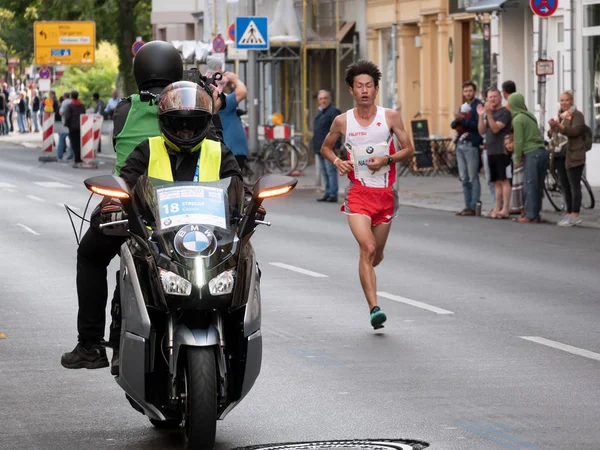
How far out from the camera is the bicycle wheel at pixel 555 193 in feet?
74.5

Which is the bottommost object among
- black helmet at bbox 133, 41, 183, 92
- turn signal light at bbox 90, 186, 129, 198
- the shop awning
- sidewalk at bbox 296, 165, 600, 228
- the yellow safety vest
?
sidewalk at bbox 296, 165, 600, 228

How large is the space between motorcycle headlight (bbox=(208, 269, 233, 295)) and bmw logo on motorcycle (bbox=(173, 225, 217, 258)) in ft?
0.34

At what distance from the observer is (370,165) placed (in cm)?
1095

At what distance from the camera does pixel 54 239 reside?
61.9ft

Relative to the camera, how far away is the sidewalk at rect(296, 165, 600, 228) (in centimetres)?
2217

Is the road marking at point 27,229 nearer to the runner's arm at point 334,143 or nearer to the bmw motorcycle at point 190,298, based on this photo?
the runner's arm at point 334,143

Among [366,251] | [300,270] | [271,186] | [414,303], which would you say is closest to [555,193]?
[300,270]

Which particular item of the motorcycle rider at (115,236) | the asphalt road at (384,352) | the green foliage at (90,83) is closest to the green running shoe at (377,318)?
the asphalt road at (384,352)

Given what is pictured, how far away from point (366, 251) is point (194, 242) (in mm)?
4545

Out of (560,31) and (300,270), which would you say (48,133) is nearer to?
(560,31)

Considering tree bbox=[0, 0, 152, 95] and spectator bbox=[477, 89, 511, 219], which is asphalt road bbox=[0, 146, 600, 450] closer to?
spectator bbox=[477, 89, 511, 219]

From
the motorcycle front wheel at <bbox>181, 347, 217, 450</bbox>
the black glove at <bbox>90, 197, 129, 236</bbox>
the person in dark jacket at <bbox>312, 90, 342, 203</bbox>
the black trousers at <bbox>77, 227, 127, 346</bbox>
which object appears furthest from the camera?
the person in dark jacket at <bbox>312, 90, 342, 203</bbox>

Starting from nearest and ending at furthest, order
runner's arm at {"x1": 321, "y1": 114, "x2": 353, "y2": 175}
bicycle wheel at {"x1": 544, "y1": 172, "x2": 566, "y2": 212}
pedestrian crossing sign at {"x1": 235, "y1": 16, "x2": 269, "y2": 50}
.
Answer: runner's arm at {"x1": 321, "y1": 114, "x2": 353, "y2": 175} < bicycle wheel at {"x1": 544, "y1": 172, "x2": 566, "y2": 212} < pedestrian crossing sign at {"x1": 235, "y1": 16, "x2": 269, "y2": 50}

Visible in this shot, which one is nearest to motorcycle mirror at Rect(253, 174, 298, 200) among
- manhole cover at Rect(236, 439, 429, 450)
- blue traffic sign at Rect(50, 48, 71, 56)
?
manhole cover at Rect(236, 439, 429, 450)
